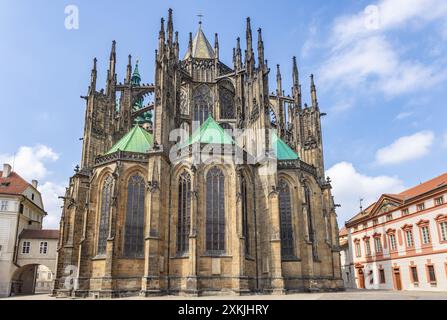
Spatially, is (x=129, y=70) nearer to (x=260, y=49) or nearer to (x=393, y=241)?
(x=260, y=49)

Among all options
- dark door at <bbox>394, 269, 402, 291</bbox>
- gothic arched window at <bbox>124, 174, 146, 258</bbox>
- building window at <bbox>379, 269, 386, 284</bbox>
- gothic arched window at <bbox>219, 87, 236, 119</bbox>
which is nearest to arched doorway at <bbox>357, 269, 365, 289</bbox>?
building window at <bbox>379, 269, 386, 284</bbox>

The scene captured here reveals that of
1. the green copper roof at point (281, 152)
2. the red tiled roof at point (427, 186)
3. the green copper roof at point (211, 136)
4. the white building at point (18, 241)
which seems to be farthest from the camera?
the white building at point (18, 241)

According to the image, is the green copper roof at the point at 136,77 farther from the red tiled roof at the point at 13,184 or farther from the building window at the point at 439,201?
the building window at the point at 439,201

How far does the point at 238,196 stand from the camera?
2670cm

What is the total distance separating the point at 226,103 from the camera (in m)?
40.2

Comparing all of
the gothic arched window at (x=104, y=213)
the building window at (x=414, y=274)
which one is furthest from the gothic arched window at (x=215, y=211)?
the building window at (x=414, y=274)

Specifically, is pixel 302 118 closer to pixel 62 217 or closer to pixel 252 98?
pixel 252 98

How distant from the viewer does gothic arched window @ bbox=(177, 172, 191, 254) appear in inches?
1053

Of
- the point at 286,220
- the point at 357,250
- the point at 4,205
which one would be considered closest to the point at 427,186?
the point at 357,250

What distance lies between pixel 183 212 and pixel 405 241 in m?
22.6

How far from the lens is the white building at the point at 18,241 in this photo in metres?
37.2

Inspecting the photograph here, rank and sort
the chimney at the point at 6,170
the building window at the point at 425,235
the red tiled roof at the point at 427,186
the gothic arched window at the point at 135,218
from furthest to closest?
the chimney at the point at 6,170, the red tiled roof at the point at 427,186, the building window at the point at 425,235, the gothic arched window at the point at 135,218

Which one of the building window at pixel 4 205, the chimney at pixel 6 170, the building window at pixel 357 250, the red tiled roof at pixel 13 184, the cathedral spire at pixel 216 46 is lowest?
the building window at pixel 357 250

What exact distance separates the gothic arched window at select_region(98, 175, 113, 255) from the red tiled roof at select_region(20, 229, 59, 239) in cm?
1542
